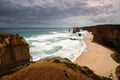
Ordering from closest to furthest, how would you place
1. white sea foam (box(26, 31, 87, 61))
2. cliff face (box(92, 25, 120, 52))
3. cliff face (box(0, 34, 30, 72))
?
cliff face (box(0, 34, 30, 72)), white sea foam (box(26, 31, 87, 61)), cliff face (box(92, 25, 120, 52))

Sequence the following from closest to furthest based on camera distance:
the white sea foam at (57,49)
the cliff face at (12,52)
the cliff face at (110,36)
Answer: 1. the cliff face at (12,52)
2. the white sea foam at (57,49)
3. the cliff face at (110,36)

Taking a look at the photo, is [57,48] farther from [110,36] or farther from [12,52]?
[12,52]

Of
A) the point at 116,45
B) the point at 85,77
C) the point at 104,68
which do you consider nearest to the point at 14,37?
the point at 85,77

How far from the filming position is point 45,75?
6.54m

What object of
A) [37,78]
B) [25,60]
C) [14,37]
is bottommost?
[25,60]

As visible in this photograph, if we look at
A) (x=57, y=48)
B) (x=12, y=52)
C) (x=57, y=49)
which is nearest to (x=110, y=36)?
(x=57, y=48)

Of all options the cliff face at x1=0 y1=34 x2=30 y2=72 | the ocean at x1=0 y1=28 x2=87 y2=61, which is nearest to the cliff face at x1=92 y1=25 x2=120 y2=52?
the ocean at x1=0 y1=28 x2=87 y2=61

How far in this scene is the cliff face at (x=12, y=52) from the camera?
11868 millimetres

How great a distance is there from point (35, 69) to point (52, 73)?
32.8 inches

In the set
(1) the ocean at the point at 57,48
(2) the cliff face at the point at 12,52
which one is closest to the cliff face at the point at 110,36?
(1) the ocean at the point at 57,48

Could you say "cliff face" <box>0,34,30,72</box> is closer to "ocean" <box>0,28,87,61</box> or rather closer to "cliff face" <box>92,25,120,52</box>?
"ocean" <box>0,28,87,61</box>

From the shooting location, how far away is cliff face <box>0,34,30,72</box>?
11.9 metres

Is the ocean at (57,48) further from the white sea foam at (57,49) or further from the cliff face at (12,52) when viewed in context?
the cliff face at (12,52)

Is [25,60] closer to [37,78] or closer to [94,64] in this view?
[37,78]
